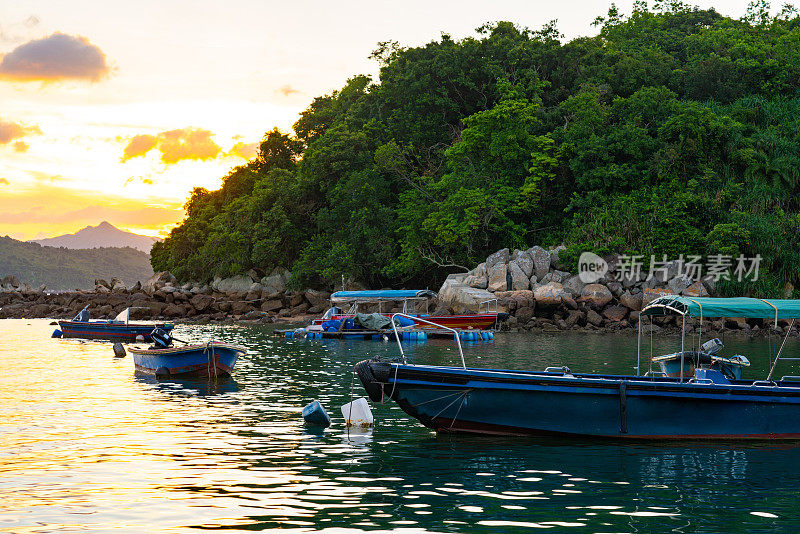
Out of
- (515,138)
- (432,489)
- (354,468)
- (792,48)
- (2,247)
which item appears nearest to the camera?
(432,489)

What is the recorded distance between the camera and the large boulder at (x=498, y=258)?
51.7 m

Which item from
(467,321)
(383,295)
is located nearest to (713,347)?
(383,295)

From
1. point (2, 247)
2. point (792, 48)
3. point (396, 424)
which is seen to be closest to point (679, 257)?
point (792, 48)

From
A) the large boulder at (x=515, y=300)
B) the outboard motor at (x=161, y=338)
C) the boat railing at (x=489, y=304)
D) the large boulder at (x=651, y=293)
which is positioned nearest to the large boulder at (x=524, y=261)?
the large boulder at (x=515, y=300)

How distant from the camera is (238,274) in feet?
235

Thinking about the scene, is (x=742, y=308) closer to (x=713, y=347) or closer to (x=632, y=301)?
(x=713, y=347)

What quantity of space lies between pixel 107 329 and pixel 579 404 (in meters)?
34.2

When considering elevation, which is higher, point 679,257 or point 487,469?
point 679,257

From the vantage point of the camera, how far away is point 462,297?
49.2m

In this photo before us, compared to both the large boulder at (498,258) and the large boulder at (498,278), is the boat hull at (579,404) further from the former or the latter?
the large boulder at (498,258)

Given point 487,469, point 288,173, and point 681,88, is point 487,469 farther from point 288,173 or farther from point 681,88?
point 288,173

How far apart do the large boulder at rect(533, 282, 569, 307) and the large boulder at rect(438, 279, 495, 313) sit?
10.5 feet

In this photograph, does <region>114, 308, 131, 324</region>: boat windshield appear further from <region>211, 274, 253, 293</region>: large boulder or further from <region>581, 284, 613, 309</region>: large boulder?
<region>581, 284, 613, 309</region>: large boulder

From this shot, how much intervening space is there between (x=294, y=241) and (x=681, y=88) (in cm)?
3588
